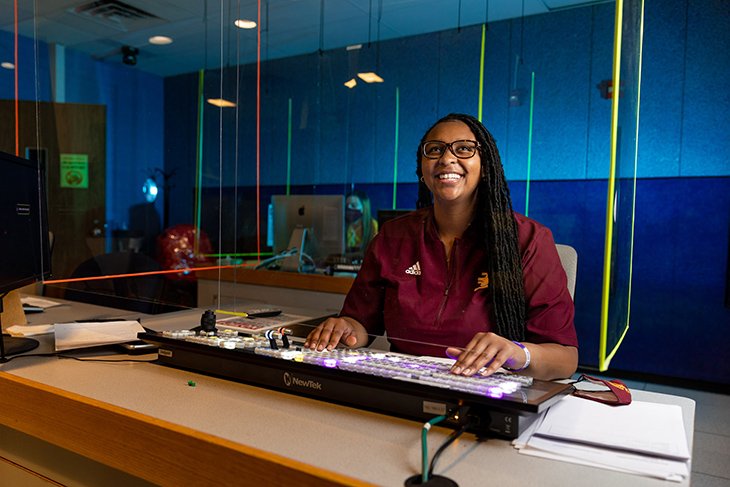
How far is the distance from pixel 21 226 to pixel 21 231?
0.01 meters

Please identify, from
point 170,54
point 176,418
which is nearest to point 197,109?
point 170,54

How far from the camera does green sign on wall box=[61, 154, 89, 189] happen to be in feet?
14.8

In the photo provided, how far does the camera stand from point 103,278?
7.66 ft

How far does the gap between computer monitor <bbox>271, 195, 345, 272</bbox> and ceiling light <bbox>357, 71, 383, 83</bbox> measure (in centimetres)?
150

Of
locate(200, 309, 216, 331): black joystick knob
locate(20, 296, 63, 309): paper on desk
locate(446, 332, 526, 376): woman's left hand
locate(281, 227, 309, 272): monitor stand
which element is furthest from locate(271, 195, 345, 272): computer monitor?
locate(446, 332, 526, 376): woman's left hand

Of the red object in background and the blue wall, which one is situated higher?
the blue wall

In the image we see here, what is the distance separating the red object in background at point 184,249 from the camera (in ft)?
11.7

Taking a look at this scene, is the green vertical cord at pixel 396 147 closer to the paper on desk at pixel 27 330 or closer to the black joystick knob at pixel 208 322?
the paper on desk at pixel 27 330

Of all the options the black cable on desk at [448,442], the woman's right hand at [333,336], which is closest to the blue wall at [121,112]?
the woman's right hand at [333,336]

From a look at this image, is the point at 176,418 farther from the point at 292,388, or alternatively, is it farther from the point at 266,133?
the point at 266,133

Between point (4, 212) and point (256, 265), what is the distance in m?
2.24

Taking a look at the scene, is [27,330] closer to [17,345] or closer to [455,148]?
[17,345]

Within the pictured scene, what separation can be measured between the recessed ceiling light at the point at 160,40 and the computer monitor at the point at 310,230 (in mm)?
2059

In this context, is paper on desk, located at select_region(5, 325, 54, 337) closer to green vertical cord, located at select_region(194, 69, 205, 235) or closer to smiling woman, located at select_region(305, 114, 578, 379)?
smiling woman, located at select_region(305, 114, 578, 379)
